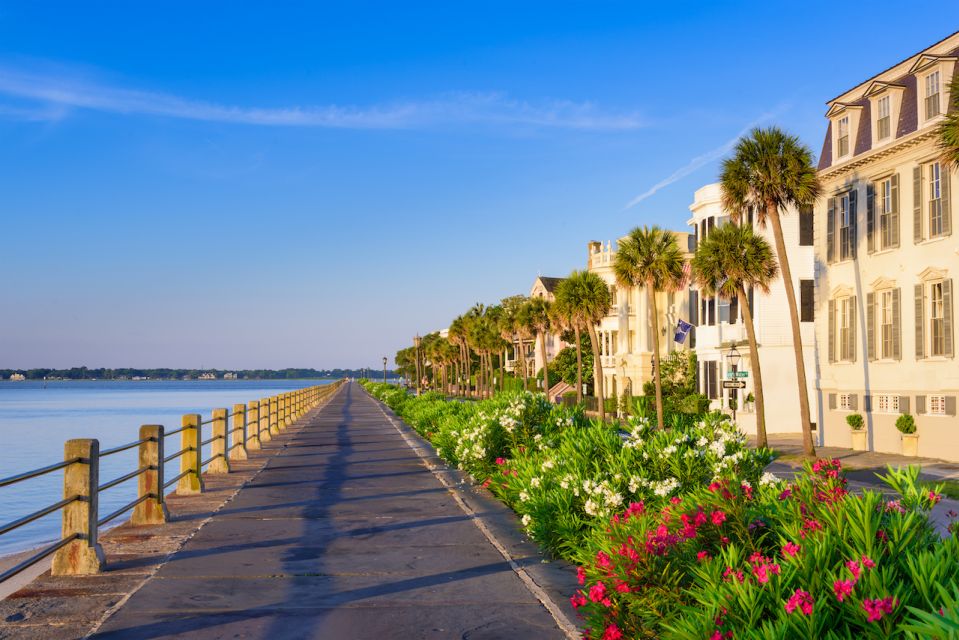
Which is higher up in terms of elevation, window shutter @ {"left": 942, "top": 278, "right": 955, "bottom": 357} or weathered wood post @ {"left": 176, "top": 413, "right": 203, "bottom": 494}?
window shutter @ {"left": 942, "top": 278, "right": 955, "bottom": 357}

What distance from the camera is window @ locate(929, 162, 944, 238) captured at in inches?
1078

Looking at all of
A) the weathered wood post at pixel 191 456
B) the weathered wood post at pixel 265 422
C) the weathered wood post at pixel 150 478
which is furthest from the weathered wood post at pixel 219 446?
the weathered wood post at pixel 265 422

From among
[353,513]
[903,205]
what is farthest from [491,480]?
[903,205]

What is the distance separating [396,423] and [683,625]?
119ft

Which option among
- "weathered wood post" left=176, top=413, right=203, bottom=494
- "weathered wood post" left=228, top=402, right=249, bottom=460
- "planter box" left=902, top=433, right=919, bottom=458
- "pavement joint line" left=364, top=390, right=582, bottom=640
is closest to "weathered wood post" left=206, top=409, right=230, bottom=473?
Answer: "weathered wood post" left=176, top=413, right=203, bottom=494

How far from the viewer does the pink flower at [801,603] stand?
4.16 metres

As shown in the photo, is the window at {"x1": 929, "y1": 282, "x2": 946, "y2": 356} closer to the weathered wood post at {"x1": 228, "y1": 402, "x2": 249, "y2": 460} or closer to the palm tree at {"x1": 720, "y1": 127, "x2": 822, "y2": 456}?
the palm tree at {"x1": 720, "y1": 127, "x2": 822, "y2": 456}

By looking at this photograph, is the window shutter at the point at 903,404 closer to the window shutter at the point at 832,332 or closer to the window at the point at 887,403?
the window at the point at 887,403

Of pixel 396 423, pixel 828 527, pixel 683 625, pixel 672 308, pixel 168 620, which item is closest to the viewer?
pixel 683 625

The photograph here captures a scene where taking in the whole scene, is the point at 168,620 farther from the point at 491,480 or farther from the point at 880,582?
the point at 491,480

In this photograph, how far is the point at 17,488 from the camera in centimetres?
2680

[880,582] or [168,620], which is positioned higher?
[880,582]

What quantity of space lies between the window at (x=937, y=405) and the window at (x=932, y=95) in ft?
28.4

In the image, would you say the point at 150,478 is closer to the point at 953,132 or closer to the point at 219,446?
the point at 219,446
